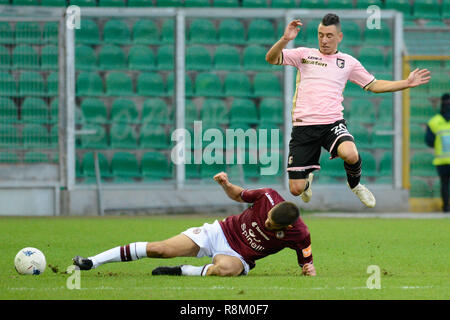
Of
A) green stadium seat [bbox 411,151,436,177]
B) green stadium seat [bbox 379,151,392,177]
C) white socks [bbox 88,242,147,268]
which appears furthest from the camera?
green stadium seat [bbox 411,151,436,177]

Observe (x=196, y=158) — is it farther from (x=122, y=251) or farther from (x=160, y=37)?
(x=122, y=251)

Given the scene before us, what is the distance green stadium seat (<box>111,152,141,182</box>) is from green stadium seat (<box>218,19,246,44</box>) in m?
2.81

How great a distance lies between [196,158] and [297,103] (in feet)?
24.0

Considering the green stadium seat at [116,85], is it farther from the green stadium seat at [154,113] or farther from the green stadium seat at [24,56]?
the green stadium seat at [24,56]

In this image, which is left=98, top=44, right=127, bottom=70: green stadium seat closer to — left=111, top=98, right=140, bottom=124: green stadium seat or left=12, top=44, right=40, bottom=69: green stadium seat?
left=111, top=98, right=140, bottom=124: green stadium seat

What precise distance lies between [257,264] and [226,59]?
28.0ft

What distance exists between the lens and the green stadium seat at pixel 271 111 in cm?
1731

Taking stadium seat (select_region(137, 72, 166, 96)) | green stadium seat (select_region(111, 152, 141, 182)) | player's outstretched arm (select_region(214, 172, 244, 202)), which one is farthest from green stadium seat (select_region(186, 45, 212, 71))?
player's outstretched arm (select_region(214, 172, 244, 202))

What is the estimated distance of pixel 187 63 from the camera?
17.2 meters

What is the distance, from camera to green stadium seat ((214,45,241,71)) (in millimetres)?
17266

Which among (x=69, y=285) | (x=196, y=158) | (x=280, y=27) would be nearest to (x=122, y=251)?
(x=69, y=285)

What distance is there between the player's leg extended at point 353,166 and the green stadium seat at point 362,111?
25.8 ft

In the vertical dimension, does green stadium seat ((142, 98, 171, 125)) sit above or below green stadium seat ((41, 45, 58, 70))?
below

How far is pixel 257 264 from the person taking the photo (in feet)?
30.5
